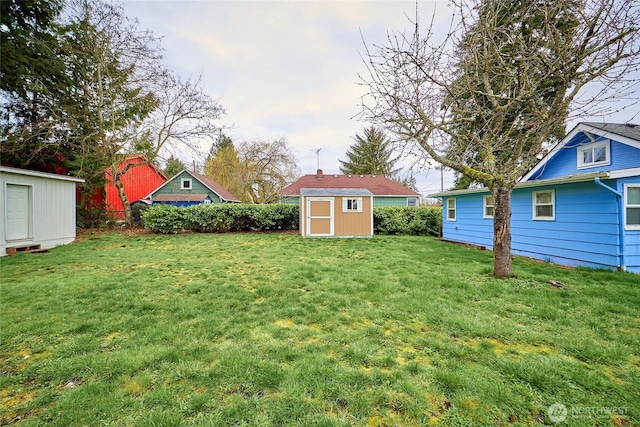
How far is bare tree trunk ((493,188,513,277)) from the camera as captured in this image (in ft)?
17.7

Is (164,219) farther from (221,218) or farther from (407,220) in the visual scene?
(407,220)

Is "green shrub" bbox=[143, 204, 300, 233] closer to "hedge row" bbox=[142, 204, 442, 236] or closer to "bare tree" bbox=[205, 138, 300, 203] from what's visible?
"hedge row" bbox=[142, 204, 442, 236]

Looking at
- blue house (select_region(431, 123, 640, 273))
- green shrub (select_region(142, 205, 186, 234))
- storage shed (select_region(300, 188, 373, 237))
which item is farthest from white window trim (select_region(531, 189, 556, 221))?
green shrub (select_region(142, 205, 186, 234))

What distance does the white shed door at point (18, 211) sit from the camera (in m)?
7.63

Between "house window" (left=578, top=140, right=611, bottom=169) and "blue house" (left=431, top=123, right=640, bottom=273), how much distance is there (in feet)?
0.07

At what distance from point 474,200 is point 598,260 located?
14.7 ft

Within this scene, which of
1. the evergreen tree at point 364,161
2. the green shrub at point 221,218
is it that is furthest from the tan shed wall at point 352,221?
the evergreen tree at point 364,161

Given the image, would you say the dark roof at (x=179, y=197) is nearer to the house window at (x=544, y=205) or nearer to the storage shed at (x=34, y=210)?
the storage shed at (x=34, y=210)

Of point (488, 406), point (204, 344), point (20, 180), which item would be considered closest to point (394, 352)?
point (488, 406)

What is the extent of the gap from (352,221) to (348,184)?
971 cm

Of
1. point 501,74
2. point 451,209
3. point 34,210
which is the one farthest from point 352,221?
point 34,210

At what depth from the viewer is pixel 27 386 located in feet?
7.03

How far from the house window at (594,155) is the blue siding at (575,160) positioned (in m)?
0.11

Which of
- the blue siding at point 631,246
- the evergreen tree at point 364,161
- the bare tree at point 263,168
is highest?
the evergreen tree at point 364,161
